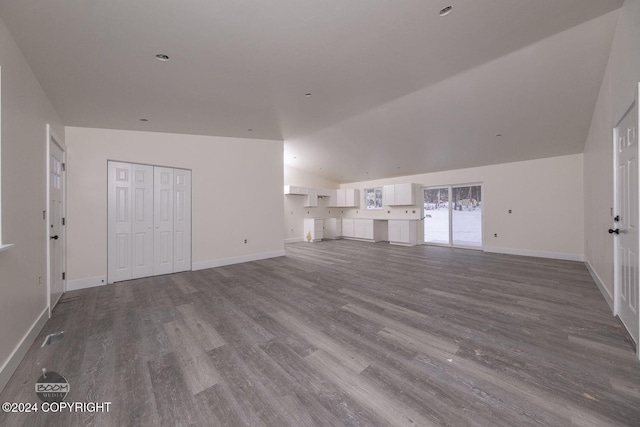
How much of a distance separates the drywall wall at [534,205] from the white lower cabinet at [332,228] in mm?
4471

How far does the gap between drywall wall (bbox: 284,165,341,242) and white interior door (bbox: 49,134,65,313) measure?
563 centimetres

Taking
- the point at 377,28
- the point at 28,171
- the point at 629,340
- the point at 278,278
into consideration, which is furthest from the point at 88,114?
the point at 629,340

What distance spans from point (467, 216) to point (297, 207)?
5547 mm

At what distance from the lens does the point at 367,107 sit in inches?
155

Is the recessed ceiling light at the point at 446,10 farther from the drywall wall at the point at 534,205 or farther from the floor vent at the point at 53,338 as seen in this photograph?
the drywall wall at the point at 534,205

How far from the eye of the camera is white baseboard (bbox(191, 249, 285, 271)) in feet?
15.9

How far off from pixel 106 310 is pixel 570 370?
180 inches

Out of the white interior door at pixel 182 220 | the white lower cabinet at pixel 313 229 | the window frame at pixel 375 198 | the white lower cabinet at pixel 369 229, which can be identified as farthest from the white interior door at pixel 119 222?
the window frame at pixel 375 198

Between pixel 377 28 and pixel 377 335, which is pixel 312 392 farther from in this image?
pixel 377 28

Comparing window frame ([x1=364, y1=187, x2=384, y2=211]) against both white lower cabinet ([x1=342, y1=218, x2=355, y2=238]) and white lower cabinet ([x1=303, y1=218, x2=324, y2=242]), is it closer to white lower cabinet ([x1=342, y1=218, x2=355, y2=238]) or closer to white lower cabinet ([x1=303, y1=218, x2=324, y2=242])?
white lower cabinet ([x1=342, y1=218, x2=355, y2=238])

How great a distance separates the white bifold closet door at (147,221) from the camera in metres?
4.09

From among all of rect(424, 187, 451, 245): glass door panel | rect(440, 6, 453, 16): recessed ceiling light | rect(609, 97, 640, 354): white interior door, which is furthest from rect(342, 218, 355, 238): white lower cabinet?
rect(440, 6, 453, 16): recessed ceiling light

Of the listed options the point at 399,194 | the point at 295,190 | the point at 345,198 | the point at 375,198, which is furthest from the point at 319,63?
the point at 345,198

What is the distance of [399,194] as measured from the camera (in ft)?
26.1
